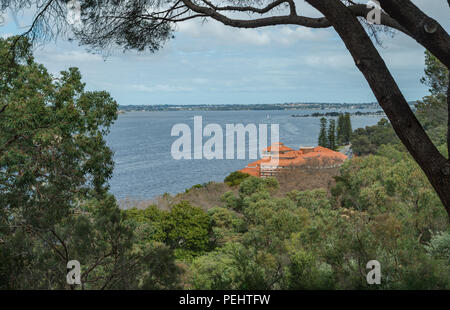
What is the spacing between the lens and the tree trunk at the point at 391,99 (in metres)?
1.73

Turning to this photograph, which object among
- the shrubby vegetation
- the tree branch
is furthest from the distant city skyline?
the shrubby vegetation

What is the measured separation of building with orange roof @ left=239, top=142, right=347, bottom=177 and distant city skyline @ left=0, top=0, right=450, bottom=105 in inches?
134

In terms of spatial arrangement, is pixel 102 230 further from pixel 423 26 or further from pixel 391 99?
pixel 423 26

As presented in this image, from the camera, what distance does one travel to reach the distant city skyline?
159 inches

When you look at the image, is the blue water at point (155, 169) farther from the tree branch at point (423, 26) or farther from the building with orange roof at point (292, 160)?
the tree branch at point (423, 26)

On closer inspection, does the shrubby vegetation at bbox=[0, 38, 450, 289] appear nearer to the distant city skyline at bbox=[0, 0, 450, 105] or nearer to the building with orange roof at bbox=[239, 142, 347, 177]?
the distant city skyline at bbox=[0, 0, 450, 105]

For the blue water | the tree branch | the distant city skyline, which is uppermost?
the distant city skyline

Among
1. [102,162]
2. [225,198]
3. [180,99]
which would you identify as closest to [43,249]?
[102,162]

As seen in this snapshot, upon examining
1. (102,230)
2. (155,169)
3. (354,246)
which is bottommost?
(155,169)

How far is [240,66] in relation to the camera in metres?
53.4

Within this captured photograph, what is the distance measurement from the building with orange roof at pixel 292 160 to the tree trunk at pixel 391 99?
1907 cm

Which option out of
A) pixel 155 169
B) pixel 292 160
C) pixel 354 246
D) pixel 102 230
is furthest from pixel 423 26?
pixel 155 169

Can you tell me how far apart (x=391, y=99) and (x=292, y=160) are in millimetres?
22308

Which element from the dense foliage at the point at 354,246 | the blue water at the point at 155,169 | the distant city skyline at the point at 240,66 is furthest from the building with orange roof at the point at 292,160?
the dense foliage at the point at 354,246
